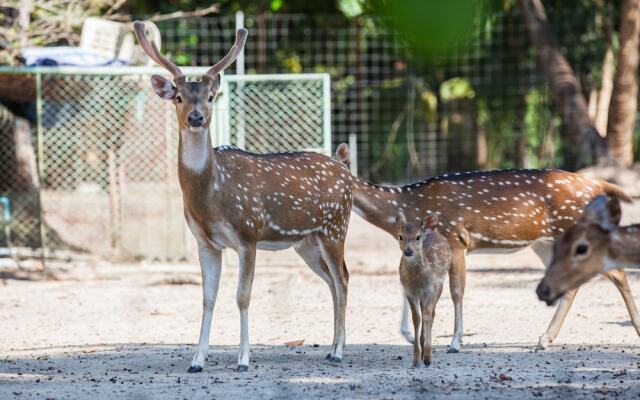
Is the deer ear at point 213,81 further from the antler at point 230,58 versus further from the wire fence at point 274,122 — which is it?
the wire fence at point 274,122

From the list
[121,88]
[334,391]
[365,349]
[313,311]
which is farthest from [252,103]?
[334,391]

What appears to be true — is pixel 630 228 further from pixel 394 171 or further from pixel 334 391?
pixel 394 171

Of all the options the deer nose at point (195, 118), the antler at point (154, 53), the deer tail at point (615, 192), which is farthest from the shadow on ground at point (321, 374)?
the antler at point (154, 53)

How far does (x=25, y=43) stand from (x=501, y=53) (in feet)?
26.1

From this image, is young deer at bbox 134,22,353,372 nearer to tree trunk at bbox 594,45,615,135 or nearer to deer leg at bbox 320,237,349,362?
deer leg at bbox 320,237,349,362

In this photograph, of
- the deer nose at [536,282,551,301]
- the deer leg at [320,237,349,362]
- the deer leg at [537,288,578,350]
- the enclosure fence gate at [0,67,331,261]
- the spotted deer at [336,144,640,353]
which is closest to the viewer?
the deer nose at [536,282,551,301]

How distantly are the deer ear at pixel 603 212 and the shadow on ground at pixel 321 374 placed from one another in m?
0.90

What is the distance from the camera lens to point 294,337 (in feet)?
27.0

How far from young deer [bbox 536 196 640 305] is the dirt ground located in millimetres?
609

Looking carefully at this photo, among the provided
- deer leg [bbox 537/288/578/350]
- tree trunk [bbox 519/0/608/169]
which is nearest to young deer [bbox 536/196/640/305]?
deer leg [bbox 537/288/578/350]

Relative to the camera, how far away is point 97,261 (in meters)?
12.9

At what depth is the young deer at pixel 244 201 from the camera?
664 centimetres

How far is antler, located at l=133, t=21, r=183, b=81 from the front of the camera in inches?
269

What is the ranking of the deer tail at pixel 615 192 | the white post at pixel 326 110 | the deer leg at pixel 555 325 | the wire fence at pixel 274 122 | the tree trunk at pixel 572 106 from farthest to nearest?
the tree trunk at pixel 572 106
the wire fence at pixel 274 122
the white post at pixel 326 110
the deer tail at pixel 615 192
the deer leg at pixel 555 325
